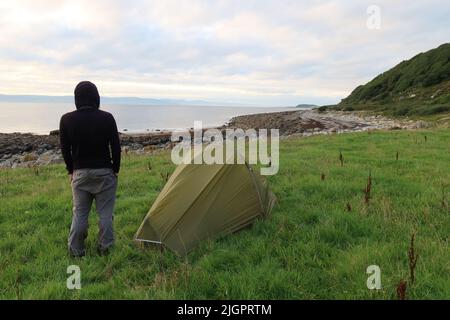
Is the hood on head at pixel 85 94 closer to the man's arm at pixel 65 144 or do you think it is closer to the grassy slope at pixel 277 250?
the man's arm at pixel 65 144

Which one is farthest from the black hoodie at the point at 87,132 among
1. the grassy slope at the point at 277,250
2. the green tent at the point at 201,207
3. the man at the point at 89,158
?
the grassy slope at the point at 277,250

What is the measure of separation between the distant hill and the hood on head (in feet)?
184

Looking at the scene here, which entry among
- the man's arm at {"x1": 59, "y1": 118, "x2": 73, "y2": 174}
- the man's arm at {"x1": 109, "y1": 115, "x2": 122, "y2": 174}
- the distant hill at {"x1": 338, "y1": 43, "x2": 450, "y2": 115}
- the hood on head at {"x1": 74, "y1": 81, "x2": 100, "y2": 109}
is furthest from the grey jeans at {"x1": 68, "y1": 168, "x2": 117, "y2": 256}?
the distant hill at {"x1": 338, "y1": 43, "x2": 450, "y2": 115}

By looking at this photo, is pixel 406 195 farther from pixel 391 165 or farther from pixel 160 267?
pixel 160 267

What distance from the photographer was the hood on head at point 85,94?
5402 millimetres

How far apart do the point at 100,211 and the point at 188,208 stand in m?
1.34

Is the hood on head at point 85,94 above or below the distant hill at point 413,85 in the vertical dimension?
below

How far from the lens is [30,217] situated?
754 centimetres

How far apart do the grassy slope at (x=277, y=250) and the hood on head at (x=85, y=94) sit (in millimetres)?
2239

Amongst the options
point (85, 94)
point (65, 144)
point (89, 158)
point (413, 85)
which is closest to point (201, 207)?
point (89, 158)

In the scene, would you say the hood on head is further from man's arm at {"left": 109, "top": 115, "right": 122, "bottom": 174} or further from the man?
man's arm at {"left": 109, "top": 115, "right": 122, "bottom": 174}

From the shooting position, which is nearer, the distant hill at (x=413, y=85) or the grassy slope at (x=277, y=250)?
the grassy slope at (x=277, y=250)
